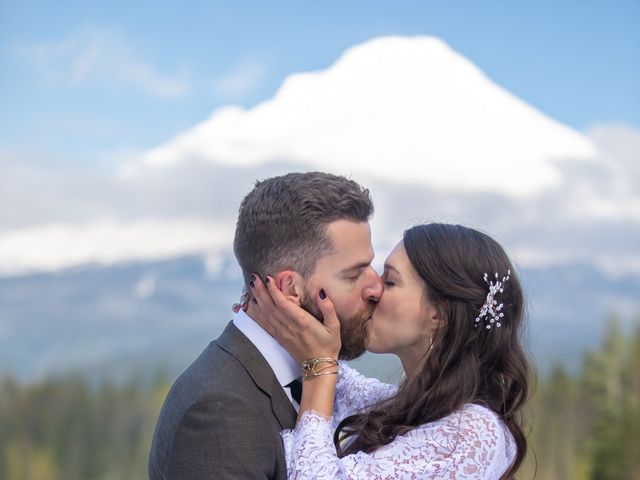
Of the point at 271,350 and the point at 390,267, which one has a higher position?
the point at 390,267

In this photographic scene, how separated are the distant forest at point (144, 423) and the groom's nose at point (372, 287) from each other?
5380 cm

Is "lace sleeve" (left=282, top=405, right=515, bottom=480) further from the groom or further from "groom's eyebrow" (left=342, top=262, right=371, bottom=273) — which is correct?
"groom's eyebrow" (left=342, top=262, right=371, bottom=273)

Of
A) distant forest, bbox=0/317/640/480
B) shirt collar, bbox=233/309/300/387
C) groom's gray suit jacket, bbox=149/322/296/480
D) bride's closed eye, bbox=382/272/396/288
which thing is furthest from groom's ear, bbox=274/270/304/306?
distant forest, bbox=0/317/640/480

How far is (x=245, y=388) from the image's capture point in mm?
5398

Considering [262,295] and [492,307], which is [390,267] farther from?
[262,295]

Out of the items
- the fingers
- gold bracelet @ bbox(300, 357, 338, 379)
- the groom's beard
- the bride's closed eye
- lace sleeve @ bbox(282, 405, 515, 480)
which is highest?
the bride's closed eye

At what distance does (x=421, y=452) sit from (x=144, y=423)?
100m

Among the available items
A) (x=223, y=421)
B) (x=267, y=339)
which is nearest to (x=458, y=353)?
(x=267, y=339)

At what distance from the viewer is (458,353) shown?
6.14 meters

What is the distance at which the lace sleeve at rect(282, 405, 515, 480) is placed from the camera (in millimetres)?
5438

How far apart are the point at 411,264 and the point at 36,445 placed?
98428 millimetres

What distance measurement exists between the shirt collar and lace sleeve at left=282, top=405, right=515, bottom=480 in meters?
0.28

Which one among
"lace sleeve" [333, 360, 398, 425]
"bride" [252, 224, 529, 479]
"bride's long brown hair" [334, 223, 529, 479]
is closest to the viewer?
"bride" [252, 224, 529, 479]

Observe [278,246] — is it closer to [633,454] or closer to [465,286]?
[465,286]
